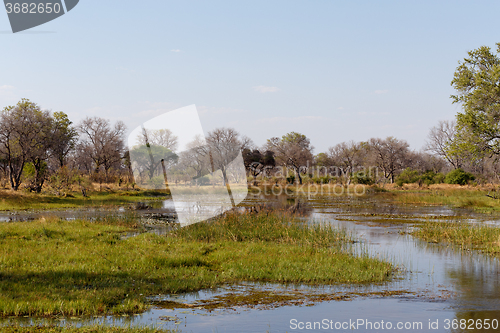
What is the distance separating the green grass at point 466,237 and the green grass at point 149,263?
443 cm

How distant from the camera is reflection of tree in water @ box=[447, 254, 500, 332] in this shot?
928 cm

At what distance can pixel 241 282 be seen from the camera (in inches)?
462

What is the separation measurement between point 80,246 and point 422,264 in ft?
39.1

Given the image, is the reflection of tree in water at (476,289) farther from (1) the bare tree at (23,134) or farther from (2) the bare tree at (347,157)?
(2) the bare tree at (347,157)

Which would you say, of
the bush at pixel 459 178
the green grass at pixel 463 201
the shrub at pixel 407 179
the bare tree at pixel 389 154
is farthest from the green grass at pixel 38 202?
the bare tree at pixel 389 154

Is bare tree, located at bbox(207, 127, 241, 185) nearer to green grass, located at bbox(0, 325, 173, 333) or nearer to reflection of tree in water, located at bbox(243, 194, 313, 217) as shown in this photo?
reflection of tree in water, located at bbox(243, 194, 313, 217)

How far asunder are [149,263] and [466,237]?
14325 mm

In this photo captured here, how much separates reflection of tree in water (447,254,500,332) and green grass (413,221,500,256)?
6.52ft

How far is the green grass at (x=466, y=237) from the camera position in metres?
Answer: 17.6

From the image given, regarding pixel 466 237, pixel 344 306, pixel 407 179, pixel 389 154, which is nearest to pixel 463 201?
pixel 466 237

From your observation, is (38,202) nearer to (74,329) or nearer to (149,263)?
(149,263)

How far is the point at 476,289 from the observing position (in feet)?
37.3

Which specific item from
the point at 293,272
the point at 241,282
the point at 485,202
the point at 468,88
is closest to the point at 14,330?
the point at 241,282

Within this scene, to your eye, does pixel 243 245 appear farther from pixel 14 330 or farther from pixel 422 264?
pixel 14 330
